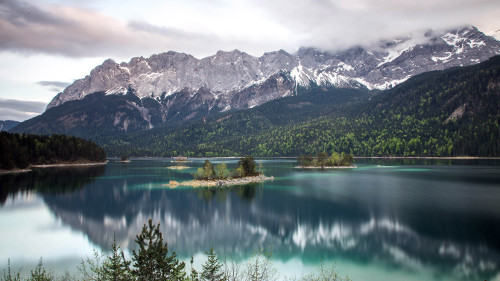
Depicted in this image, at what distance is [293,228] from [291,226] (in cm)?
94

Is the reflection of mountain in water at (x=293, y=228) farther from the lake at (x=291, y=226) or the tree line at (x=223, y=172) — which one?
the tree line at (x=223, y=172)

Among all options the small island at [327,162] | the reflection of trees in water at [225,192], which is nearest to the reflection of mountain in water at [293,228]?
the reflection of trees in water at [225,192]

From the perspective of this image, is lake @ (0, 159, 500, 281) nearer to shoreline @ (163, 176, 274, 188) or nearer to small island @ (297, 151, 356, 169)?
shoreline @ (163, 176, 274, 188)

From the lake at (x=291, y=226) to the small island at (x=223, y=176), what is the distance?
12.5 metres

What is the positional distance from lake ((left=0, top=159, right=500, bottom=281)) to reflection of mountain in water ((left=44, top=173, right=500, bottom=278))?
0.12 m

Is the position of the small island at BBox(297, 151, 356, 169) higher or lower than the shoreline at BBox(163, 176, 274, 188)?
higher

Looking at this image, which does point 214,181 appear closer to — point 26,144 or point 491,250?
point 491,250

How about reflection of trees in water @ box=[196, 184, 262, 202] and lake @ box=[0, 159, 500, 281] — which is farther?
reflection of trees in water @ box=[196, 184, 262, 202]

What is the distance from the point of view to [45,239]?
3447 cm

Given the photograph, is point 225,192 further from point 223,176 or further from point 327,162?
point 327,162

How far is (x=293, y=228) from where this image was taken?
123 feet

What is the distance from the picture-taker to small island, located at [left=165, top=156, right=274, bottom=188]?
7981cm

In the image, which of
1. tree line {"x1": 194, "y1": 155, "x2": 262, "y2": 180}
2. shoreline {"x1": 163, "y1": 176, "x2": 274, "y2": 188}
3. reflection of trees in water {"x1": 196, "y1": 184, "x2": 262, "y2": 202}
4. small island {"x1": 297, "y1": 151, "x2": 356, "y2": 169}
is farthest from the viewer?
small island {"x1": 297, "y1": 151, "x2": 356, "y2": 169}

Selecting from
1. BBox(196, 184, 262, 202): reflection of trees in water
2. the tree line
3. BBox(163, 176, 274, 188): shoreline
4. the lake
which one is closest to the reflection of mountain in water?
the lake
